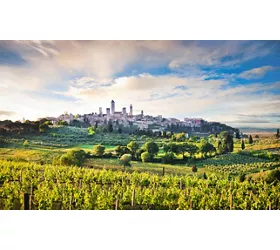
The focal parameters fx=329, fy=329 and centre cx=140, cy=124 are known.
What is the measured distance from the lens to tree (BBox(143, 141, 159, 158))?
17.3 ft

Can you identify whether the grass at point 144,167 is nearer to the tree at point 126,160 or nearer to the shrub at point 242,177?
the tree at point 126,160

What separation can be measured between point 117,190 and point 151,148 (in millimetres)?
861

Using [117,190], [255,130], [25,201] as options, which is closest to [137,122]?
[117,190]

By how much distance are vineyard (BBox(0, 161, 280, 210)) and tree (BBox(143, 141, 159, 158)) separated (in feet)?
1.21

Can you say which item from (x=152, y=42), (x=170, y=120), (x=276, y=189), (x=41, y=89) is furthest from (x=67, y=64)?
(x=276, y=189)

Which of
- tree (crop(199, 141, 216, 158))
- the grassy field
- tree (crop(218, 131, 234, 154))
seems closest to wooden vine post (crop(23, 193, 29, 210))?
the grassy field

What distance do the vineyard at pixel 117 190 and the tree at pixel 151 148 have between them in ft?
1.21

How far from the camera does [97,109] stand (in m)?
5.30

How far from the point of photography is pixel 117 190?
16.4 feet

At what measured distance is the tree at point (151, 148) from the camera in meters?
5.28

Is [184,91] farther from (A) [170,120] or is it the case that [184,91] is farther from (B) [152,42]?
(B) [152,42]

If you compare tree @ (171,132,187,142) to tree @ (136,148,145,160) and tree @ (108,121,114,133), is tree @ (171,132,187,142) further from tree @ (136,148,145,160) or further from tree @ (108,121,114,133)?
tree @ (108,121,114,133)

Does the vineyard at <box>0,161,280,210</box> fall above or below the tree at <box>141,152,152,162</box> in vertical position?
below

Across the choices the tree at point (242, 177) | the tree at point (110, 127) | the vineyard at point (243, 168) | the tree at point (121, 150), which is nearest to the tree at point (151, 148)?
the tree at point (121, 150)
